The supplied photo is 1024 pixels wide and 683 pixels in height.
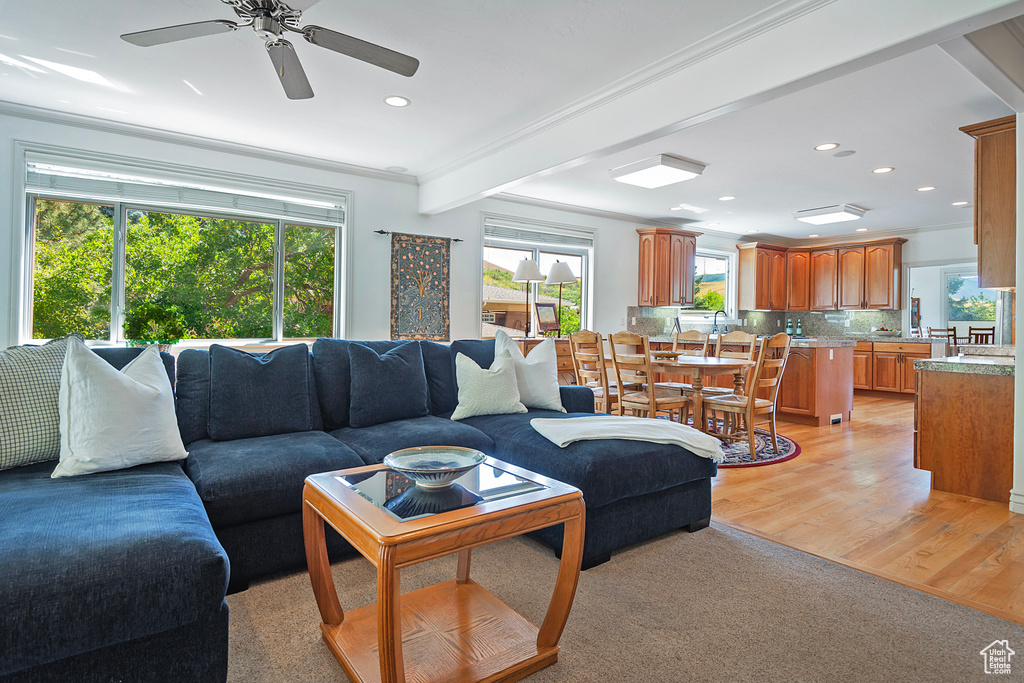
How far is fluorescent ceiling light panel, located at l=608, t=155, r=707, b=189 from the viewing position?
457 cm

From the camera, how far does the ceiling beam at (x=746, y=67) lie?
205cm

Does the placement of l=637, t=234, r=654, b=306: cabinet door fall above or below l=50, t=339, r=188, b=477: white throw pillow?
above

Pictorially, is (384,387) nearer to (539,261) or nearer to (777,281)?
(539,261)

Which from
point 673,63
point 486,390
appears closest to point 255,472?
point 486,390

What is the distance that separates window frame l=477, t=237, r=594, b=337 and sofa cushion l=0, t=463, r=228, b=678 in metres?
4.44

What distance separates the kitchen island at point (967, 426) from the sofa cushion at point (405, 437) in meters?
2.92

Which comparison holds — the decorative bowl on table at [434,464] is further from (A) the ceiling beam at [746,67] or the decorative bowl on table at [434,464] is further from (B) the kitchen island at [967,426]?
(B) the kitchen island at [967,426]

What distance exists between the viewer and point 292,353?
2.92 m

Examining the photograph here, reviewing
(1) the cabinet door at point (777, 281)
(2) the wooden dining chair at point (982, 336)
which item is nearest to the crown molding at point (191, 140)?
(1) the cabinet door at point (777, 281)

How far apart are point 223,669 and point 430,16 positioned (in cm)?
269

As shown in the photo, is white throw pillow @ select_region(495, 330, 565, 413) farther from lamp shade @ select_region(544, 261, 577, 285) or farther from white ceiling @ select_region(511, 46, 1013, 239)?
lamp shade @ select_region(544, 261, 577, 285)

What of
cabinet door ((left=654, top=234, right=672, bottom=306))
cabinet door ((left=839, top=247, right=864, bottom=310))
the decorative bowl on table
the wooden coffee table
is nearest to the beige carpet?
the wooden coffee table

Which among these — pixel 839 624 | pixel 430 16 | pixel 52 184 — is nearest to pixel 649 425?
pixel 839 624

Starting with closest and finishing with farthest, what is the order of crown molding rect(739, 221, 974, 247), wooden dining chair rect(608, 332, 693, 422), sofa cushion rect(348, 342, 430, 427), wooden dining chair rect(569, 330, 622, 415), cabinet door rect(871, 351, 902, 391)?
sofa cushion rect(348, 342, 430, 427) → wooden dining chair rect(608, 332, 693, 422) → wooden dining chair rect(569, 330, 622, 415) → crown molding rect(739, 221, 974, 247) → cabinet door rect(871, 351, 902, 391)
